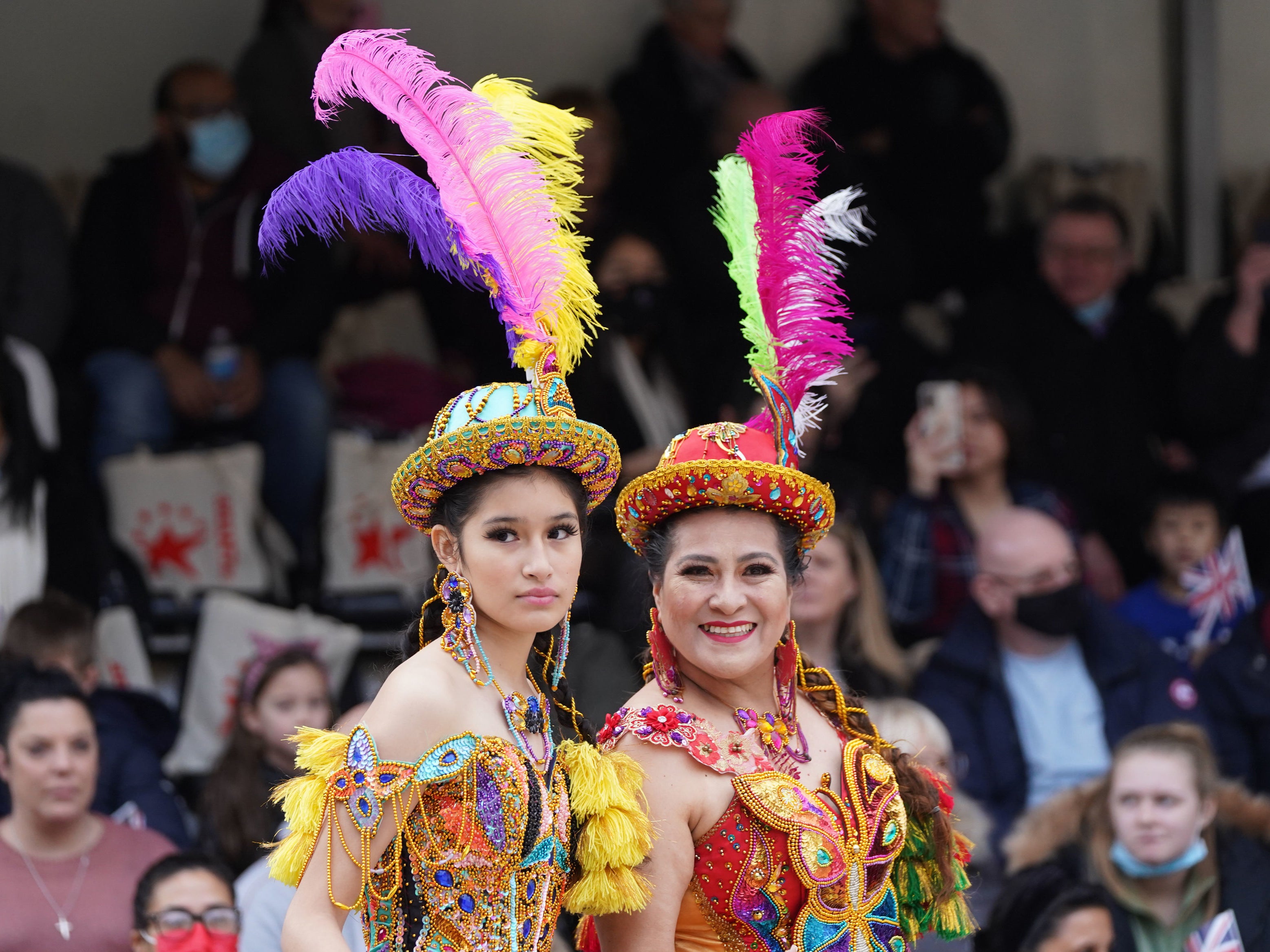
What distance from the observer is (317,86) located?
10.8 ft

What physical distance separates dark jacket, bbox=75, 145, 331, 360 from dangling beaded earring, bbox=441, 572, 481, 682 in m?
3.99

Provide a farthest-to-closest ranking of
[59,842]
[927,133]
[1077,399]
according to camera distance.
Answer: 1. [927,133]
2. [1077,399]
3. [59,842]

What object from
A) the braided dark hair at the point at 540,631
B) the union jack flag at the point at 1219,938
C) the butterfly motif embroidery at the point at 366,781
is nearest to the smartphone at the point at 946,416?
the union jack flag at the point at 1219,938

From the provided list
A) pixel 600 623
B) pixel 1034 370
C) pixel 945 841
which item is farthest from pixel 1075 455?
pixel 945 841

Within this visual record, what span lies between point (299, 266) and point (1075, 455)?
3.17 m

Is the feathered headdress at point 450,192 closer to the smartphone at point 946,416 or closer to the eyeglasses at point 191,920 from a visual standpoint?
the eyeglasses at point 191,920

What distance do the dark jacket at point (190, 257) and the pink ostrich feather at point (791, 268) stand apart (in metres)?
3.80

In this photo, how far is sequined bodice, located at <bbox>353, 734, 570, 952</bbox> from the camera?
309cm

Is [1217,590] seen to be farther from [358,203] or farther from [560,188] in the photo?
[358,203]

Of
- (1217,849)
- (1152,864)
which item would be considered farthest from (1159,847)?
(1217,849)

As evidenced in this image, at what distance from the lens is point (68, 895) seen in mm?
4902

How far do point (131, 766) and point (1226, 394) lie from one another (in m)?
4.60

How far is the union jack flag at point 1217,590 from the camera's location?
6820 mm

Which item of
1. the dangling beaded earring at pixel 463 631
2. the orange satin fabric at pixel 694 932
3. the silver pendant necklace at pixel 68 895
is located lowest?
the orange satin fabric at pixel 694 932
